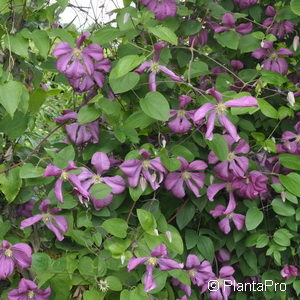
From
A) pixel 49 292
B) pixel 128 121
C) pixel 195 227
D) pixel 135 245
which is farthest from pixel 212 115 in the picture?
pixel 49 292

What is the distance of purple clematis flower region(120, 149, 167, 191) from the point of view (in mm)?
1121

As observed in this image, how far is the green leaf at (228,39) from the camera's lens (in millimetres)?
1287

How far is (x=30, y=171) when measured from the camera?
1.10 metres

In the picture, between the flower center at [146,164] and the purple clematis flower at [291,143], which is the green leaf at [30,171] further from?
the purple clematis flower at [291,143]

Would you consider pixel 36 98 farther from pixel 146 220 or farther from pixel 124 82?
pixel 146 220

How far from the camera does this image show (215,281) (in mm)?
1307

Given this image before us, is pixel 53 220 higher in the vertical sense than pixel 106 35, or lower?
lower

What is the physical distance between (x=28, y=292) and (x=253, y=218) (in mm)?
558

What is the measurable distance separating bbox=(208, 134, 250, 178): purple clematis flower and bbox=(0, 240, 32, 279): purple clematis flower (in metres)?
0.47

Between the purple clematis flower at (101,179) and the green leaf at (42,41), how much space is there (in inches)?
10.0

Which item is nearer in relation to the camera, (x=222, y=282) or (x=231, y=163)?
(x=231, y=163)

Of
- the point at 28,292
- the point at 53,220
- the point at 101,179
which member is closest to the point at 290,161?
the point at 101,179

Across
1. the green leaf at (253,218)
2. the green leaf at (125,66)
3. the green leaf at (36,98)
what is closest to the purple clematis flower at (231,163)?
the green leaf at (253,218)

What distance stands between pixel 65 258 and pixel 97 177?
20cm
